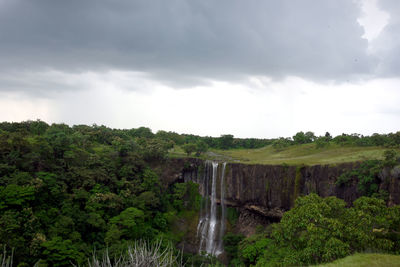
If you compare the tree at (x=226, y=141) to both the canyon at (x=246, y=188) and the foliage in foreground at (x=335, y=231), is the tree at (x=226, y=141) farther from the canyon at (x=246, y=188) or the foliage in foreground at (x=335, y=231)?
the foliage in foreground at (x=335, y=231)

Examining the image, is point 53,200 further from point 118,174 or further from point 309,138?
point 309,138

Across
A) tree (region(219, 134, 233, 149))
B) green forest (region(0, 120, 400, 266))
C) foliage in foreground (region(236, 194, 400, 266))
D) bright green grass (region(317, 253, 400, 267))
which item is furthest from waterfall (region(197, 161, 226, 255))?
tree (region(219, 134, 233, 149))

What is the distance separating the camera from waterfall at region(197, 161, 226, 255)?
32.5m

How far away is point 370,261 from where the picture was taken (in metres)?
10.2

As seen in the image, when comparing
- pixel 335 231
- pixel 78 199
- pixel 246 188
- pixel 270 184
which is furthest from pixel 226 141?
pixel 335 231

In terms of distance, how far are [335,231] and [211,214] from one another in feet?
77.9

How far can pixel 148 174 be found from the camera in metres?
34.1

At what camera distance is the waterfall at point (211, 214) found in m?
32.5

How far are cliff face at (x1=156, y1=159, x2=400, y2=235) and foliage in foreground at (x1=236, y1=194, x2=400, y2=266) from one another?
935cm

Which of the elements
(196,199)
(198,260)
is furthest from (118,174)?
(198,260)

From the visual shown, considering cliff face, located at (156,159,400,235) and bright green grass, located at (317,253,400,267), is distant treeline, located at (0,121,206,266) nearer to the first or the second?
cliff face, located at (156,159,400,235)

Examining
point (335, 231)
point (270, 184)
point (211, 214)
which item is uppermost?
point (335, 231)

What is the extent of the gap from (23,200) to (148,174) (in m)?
14.2

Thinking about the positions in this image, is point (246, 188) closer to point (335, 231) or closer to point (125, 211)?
point (125, 211)
